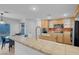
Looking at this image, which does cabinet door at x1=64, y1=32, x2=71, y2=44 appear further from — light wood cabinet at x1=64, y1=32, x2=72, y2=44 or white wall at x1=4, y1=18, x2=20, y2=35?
white wall at x1=4, y1=18, x2=20, y2=35

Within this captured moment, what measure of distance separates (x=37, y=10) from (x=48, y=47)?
0.78 meters

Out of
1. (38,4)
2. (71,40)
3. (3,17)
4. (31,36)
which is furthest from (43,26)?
(3,17)

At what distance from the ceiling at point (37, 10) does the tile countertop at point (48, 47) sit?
497mm

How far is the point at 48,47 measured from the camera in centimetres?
220

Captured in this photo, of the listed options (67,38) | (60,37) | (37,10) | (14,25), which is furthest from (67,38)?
(14,25)

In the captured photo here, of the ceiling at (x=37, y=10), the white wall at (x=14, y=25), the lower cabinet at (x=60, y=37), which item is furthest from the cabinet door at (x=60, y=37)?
the white wall at (x=14, y=25)

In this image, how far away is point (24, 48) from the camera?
2307 mm

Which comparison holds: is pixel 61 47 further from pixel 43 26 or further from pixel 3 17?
pixel 3 17

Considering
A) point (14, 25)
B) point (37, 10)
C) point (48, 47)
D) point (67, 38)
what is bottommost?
point (48, 47)

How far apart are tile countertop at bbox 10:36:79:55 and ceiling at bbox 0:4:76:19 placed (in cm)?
50

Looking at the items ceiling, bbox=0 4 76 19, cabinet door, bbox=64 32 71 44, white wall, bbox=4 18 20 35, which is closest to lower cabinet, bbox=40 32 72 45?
cabinet door, bbox=64 32 71 44

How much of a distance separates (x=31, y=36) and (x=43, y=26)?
0.34 metres

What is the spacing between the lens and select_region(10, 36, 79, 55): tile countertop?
2.11m

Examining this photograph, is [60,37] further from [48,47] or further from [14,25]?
[14,25]
